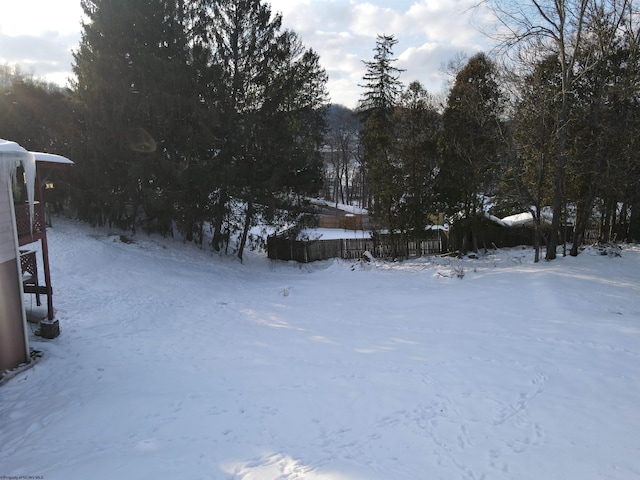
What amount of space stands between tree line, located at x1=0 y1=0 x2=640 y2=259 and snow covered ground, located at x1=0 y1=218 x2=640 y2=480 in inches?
175

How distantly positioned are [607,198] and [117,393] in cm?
1848

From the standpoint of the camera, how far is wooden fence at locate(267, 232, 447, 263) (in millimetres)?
20766

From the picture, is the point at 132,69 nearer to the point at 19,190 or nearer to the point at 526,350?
the point at 19,190

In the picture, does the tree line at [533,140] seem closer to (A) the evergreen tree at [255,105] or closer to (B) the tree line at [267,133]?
(B) the tree line at [267,133]

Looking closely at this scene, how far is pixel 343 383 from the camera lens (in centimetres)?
696

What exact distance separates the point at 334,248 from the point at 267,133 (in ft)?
22.4

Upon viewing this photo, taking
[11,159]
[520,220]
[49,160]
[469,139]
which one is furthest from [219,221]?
[520,220]

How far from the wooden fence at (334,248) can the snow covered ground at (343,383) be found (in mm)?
7081

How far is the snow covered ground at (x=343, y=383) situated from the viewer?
478cm

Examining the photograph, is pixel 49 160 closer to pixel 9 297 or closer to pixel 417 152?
pixel 9 297

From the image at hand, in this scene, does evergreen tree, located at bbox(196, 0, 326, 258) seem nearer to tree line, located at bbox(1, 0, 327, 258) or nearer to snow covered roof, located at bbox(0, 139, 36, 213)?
tree line, located at bbox(1, 0, 327, 258)

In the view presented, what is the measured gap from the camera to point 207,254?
20266mm

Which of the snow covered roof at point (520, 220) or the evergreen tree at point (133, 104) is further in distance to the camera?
the snow covered roof at point (520, 220)

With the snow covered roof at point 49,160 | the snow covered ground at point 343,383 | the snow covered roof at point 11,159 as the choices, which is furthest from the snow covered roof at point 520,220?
the snow covered roof at point 11,159
